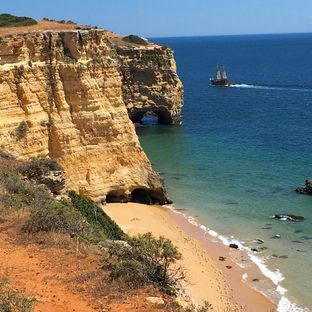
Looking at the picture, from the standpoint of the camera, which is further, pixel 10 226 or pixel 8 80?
pixel 8 80

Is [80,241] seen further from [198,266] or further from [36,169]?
[198,266]

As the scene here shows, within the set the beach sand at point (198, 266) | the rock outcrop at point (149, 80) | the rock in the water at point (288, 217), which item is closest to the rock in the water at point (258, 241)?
the beach sand at point (198, 266)

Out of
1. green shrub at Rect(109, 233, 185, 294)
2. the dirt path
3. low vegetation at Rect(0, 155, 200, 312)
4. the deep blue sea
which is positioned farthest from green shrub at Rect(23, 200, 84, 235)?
the deep blue sea

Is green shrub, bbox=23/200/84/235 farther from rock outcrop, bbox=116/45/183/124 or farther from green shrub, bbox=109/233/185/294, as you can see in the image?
rock outcrop, bbox=116/45/183/124

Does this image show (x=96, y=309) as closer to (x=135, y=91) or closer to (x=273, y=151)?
(x=273, y=151)

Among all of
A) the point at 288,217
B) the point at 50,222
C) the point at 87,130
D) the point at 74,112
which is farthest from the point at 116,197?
the point at 50,222

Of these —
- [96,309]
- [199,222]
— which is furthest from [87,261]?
[199,222]
